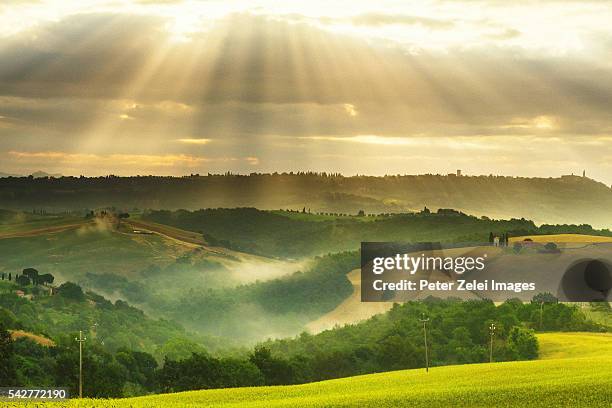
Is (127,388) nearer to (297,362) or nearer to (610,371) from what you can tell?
(297,362)

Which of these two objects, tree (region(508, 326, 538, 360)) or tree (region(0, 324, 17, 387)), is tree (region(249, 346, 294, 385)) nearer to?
tree (region(0, 324, 17, 387))

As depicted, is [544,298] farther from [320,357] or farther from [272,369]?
[272,369]

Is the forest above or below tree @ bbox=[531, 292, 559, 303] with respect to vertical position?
below

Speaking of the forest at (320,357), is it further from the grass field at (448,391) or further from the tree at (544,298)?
the grass field at (448,391)

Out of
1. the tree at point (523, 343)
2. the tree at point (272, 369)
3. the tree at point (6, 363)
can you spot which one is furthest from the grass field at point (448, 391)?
the tree at point (523, 343)

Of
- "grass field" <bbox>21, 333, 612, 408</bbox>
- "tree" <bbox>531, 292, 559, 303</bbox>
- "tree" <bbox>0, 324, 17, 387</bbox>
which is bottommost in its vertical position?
"grass field" <bbox>21, 333, 612, 408</bbox>

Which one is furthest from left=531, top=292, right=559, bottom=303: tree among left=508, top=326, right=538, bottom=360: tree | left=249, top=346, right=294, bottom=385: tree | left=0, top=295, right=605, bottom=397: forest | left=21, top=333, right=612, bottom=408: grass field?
left=21, top=333, right=612, bottom=408: grass field

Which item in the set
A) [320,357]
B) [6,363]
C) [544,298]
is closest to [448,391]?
[6,363]

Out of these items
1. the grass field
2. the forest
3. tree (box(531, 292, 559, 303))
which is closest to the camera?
the grass field
